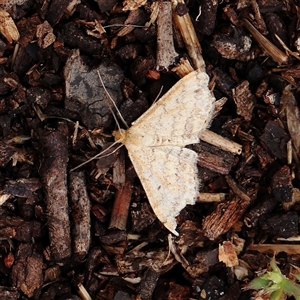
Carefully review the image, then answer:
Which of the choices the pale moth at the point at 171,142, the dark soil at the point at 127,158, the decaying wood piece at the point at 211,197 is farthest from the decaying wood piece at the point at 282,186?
the pale moth at the point at 171,142

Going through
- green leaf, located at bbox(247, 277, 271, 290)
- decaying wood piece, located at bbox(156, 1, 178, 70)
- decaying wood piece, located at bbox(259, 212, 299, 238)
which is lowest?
decaying wood piece, located at bbox(259, 212, 299, 238)

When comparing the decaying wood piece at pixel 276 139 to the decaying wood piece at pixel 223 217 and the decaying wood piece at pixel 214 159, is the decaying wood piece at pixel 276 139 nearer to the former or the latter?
the decaying wood piece at pixel 214 159

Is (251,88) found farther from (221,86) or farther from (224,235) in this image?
(224,235)

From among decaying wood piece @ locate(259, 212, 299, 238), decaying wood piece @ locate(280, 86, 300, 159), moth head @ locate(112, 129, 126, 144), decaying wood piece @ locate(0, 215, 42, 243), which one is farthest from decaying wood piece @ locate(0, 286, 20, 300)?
decaying wood piece @ locate(280, 86, 300, 159)

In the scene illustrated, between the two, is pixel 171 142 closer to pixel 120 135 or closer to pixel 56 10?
pixel 120 135

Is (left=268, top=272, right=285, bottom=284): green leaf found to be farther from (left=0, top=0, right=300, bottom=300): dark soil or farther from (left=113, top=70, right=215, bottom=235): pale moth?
(left=113, top=70, right=215, bottom=235): pale moth

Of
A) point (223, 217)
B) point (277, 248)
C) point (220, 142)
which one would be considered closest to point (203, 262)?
point (223, 217)
